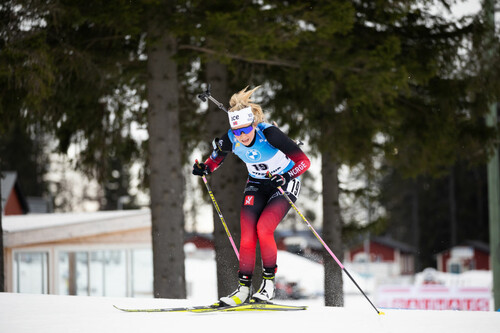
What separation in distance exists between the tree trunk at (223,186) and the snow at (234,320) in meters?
4.67

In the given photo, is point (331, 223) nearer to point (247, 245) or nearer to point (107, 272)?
point (247, 245)

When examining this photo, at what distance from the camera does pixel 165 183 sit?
33.6ft

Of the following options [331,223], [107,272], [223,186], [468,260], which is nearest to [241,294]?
[223,186]

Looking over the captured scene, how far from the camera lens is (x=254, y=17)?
9.66 meters

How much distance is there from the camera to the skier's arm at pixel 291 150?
659cm

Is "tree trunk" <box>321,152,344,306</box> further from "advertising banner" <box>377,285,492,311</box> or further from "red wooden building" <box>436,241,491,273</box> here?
"red wooden building" <box>436,241,491,273</box>

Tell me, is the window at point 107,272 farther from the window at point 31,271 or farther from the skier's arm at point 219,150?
the skier's arm at point 219,150

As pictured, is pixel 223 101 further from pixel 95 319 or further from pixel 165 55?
pixel 95 319

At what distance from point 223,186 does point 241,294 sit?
531cm

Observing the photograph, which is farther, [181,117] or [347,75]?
[181,117]

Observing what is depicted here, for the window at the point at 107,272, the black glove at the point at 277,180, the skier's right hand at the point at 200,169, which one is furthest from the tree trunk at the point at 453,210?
the black glove at the point at 277,180

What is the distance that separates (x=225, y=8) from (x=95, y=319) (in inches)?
207

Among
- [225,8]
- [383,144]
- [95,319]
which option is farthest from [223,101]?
[95,319]

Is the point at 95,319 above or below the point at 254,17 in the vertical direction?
below
